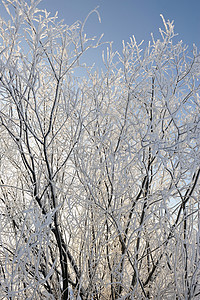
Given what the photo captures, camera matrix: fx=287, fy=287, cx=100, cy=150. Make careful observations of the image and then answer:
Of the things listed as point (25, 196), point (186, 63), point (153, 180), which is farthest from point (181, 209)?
point (25, 196)

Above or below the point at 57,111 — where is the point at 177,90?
above

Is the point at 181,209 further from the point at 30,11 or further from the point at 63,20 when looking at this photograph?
the point at 30,11

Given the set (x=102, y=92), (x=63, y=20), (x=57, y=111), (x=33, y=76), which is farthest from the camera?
(x=102, y=92)

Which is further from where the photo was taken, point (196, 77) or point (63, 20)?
point (196, 77)

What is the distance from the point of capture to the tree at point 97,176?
264cm

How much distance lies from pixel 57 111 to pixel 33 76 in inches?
34.0

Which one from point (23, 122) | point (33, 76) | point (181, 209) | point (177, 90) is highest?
point (177, 90)

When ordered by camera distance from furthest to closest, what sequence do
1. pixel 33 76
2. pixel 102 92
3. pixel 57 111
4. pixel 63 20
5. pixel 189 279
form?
pixel 102 92 < pixel 57 111 < pixel 189 279 < pixel 63 20 < pixel 33 76

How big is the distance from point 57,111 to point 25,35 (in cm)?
91

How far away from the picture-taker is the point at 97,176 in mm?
3389

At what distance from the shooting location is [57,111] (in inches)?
130

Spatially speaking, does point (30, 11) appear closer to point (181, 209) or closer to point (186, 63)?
point (186, 63)

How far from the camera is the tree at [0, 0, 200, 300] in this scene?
264cm

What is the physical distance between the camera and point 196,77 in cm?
333
